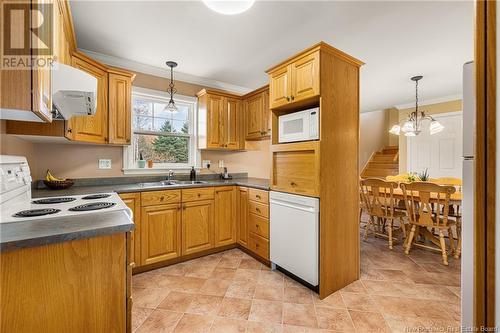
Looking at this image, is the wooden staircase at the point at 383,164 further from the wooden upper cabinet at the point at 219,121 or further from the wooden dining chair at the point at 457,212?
the wooden upper cabinet at the point at 219,121

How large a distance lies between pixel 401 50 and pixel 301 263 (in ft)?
8.84

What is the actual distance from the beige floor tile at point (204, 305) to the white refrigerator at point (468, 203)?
159 cm

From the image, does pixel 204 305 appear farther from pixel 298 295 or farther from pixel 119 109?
pixel 119 109

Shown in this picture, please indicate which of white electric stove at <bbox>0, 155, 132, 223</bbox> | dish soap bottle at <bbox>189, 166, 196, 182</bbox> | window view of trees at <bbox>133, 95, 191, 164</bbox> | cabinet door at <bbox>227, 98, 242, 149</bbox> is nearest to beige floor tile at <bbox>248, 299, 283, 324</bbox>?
white electric stove at <bbox>0, 155, 132, 223</bbox>

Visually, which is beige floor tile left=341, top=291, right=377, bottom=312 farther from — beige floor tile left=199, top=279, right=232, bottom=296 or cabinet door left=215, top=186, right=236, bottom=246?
cabinet door left=215, top=186, right=236, bottom=246

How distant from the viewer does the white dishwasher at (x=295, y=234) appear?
200 centimetres

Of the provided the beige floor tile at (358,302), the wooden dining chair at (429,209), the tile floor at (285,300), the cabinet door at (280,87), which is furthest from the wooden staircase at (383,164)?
the cabinet door at (280,87)

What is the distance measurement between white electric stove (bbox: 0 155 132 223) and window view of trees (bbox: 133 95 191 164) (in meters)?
1.44

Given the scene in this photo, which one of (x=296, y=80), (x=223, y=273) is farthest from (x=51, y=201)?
(x=296, y=80)

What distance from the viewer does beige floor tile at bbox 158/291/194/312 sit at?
6.08ft

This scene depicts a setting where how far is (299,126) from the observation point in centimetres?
219

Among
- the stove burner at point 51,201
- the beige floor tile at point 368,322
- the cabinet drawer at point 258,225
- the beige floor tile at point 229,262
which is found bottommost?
the beige floor tile at point 368,322

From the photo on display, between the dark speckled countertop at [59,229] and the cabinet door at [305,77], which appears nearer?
the dark speckled countertop at [59,229]

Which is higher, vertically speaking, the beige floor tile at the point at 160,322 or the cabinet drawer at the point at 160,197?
the cabinet drawer at the point at 160,197
